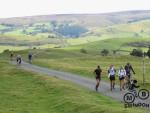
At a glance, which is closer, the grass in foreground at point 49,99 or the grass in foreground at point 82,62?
the grass in foreground at point 49,99

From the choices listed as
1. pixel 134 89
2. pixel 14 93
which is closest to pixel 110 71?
pixel 134 89

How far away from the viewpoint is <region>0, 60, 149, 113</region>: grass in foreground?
31281 millimetres

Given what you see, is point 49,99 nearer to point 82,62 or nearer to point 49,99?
point 49,99

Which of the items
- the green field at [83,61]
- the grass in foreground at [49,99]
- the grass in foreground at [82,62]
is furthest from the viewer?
the green field at [83,61]

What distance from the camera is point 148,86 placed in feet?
155

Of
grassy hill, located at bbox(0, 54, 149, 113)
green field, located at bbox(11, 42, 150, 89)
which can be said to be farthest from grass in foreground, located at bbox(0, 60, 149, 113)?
green field, located at bbox(11, 42, 150, 89)

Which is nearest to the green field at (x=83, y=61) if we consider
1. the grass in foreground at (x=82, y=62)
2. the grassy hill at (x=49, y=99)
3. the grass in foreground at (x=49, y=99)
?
the grass in foreground at (x=82, y=62)

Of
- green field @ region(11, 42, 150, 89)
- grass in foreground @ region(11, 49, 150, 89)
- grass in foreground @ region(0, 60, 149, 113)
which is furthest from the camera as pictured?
green field @ region(11, 42, 150, 89)

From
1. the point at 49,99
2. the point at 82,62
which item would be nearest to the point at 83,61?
the point at 82,62

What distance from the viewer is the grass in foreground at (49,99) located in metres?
31.3

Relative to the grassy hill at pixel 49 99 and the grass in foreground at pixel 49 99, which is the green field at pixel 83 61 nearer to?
the grass in foreground at pixel 49 99

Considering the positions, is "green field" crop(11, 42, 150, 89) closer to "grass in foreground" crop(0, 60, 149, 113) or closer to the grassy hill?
"grass in foreground" crop(0, 60, 149, 113)

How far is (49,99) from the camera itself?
3906cm

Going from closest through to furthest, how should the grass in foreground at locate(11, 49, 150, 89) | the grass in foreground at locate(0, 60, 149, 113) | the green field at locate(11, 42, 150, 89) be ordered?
the grass in foreground at locate(0, 60, 149, 113) < the grass in foreground at locate(11, 49, 150, 89) < the green field at locate(11, 42, 150, 89)
